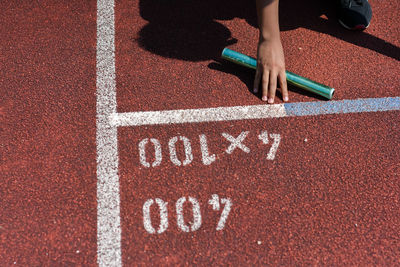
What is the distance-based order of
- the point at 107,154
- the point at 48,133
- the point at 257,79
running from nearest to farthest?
1. the point at 107,154
2. the point at 48,133
3. the point at 257,79

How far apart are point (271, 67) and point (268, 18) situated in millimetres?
375

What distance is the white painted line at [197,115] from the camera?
2812 millimetres

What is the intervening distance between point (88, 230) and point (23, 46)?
193 cm

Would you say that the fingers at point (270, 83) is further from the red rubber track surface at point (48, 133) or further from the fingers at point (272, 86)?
the red rubber track surface at point (48, 133)

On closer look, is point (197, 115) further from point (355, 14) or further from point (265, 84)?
point (355, 14)

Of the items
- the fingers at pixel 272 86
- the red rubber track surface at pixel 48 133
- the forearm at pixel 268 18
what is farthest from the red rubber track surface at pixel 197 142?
the forearm at pixel 268 18

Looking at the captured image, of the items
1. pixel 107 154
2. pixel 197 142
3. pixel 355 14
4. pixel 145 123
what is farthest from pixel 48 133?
pixel 355 14

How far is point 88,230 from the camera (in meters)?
2.33

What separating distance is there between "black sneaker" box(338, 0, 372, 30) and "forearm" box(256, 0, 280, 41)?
3.35 feet

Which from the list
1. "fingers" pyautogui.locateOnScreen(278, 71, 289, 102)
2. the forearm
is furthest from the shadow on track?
the forearm

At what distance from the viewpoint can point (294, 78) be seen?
299 cm

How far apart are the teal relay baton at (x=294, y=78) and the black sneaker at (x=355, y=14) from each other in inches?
35.9

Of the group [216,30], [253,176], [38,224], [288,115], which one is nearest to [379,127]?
[288,115]

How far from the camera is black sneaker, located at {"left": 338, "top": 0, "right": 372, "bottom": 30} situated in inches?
134
